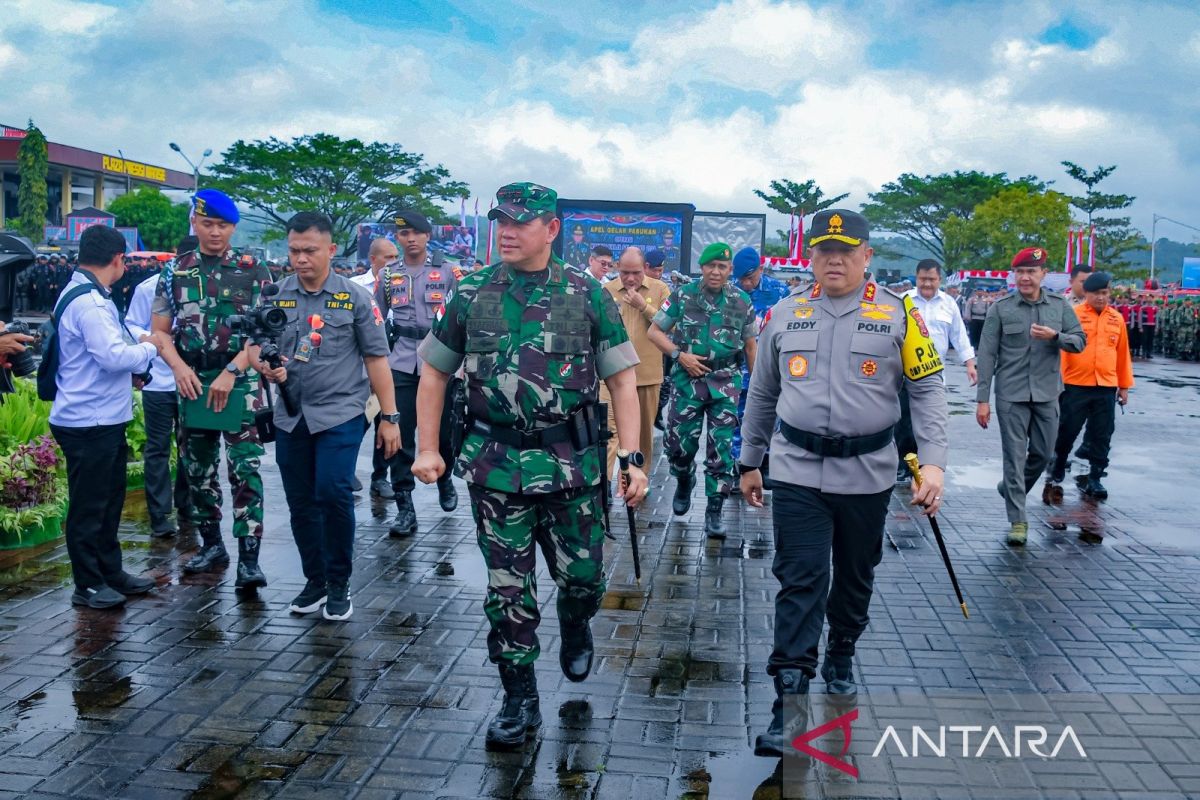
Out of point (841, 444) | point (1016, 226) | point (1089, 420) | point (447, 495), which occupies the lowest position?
point (447, 495)

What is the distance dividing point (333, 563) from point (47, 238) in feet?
198

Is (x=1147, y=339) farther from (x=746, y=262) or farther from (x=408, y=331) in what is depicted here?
(x=408, y=331)

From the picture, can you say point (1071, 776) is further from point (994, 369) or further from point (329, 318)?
point (994, 369)

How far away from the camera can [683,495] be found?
7.95m

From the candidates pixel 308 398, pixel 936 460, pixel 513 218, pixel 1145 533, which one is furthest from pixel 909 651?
pixel 1145 533

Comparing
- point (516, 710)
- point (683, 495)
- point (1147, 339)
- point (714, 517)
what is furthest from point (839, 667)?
point (1147, 339)

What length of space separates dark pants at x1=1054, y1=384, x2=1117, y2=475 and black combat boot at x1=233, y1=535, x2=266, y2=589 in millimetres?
6482

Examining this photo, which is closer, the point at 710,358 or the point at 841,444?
the point at 841,444

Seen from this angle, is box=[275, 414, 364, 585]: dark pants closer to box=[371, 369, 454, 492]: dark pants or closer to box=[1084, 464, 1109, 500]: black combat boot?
box=[371, 369, 454, 492]: dark pants

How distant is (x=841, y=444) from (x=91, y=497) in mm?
3807

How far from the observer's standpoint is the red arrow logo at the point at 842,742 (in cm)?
385

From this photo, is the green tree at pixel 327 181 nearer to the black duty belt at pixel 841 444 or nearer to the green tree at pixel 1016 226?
the green tree at pixel 1016 226

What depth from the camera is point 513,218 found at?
4.02 meters

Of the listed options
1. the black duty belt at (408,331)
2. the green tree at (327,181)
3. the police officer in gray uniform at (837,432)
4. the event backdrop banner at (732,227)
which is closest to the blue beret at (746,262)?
the black duty belt at (408,331)
